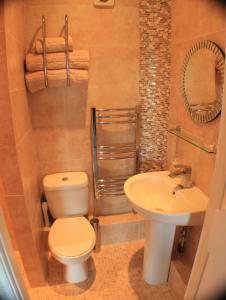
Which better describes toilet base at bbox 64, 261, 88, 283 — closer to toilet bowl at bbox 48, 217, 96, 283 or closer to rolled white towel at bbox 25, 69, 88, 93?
toilet bowl at bbox 48, 217, 96, 283

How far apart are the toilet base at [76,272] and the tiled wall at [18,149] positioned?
0.19 meters

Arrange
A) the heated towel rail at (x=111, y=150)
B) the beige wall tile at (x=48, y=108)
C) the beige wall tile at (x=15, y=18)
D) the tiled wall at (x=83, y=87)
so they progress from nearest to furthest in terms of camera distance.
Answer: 1. the beige wall tile at (x=15, y=18)
2. the tiled wall at (x=83, y=87)
3. the beige wall tile at (x=48, y=108)
4. the heated towel rail at (x=111, y=150)

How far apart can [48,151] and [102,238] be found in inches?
38.2

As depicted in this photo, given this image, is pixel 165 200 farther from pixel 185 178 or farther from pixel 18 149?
pixel 18 149

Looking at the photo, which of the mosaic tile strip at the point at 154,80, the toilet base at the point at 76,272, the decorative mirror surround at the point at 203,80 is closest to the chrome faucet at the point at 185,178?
the decorative mirror surround at the point at 203,80

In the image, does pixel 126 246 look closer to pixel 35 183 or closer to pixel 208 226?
pixel 35 183

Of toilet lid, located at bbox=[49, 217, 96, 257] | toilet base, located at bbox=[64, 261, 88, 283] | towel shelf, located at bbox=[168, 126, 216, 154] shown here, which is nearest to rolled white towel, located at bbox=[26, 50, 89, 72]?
towel shelf, located at bbox=[168, 126, 216, 154]

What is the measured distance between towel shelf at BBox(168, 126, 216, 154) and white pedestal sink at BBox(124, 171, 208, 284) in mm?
318

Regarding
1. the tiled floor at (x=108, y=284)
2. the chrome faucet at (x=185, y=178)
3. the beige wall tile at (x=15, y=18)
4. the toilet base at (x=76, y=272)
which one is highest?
the beige wall tile at (x=15, y=18)

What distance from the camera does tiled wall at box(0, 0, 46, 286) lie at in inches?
46.7

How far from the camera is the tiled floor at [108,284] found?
161cm

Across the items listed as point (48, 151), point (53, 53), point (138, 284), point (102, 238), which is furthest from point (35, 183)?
point (138, 284)

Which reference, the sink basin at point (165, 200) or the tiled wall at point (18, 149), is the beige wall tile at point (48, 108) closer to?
the tiled wall at point (18, 149)

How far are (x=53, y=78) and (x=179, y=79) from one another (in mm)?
942
